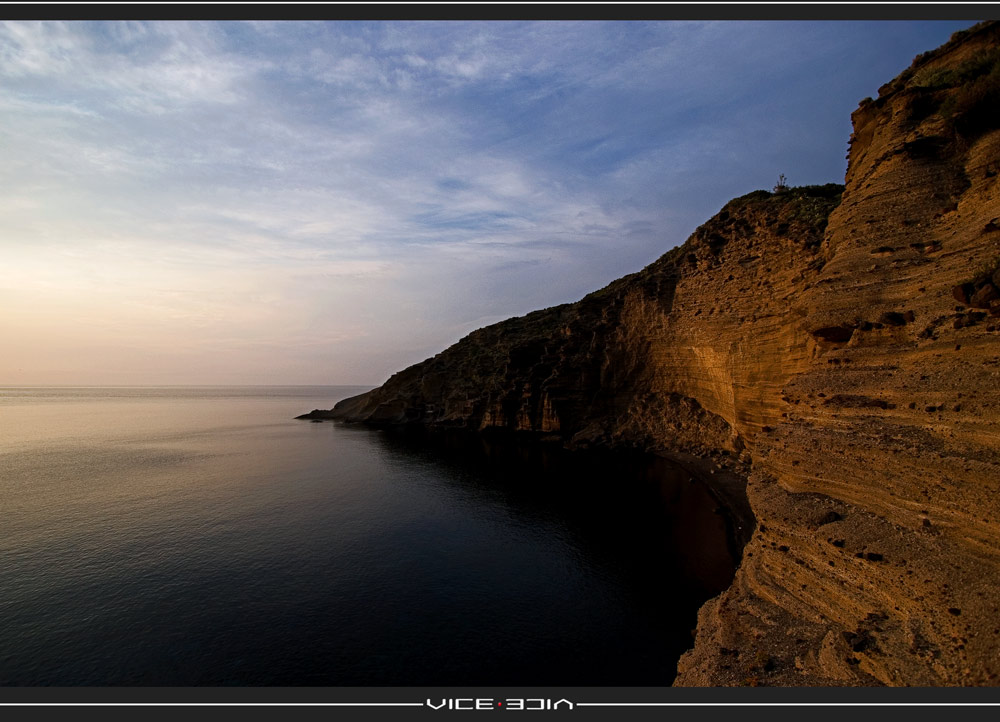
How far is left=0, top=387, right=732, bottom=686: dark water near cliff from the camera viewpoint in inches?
718

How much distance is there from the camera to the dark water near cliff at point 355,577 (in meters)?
18.2

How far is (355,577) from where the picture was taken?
86.2 feet

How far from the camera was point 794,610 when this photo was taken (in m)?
14.0
